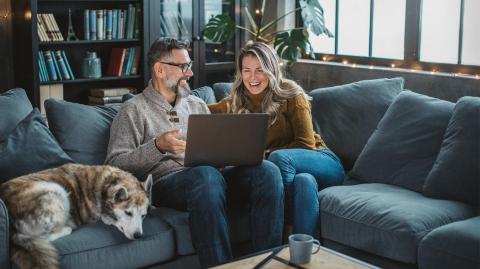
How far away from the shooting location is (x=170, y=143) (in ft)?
9.61

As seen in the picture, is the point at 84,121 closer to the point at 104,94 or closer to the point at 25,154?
the point at 25,154

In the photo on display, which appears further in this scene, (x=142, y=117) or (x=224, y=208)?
(x=142, y=117)

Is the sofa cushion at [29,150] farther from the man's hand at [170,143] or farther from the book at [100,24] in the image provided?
the book at [100,24]

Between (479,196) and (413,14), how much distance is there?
6.43 ft

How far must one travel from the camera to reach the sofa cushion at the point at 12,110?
303 centimetres

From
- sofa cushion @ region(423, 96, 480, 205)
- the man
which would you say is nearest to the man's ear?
the man

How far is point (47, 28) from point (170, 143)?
2.39m

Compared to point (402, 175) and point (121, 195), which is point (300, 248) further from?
point (402, 175)

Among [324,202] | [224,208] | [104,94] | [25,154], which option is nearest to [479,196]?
[324,202]

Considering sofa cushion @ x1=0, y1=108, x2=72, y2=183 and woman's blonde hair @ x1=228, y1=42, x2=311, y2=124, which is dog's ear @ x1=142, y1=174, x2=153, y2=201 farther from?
woman's blonde hair @ x1=228, y1=42, x2=311, y2=124

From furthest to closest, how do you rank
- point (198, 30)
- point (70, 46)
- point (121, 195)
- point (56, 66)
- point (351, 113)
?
point (198, 30) < point (70, 46) < point (56, 66) < point (351, 113) < point (121, 195)

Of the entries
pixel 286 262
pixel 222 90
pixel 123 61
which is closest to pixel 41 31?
pixel 123 61

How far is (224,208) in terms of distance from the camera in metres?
2.88

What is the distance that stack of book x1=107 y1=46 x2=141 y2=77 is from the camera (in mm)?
5363
